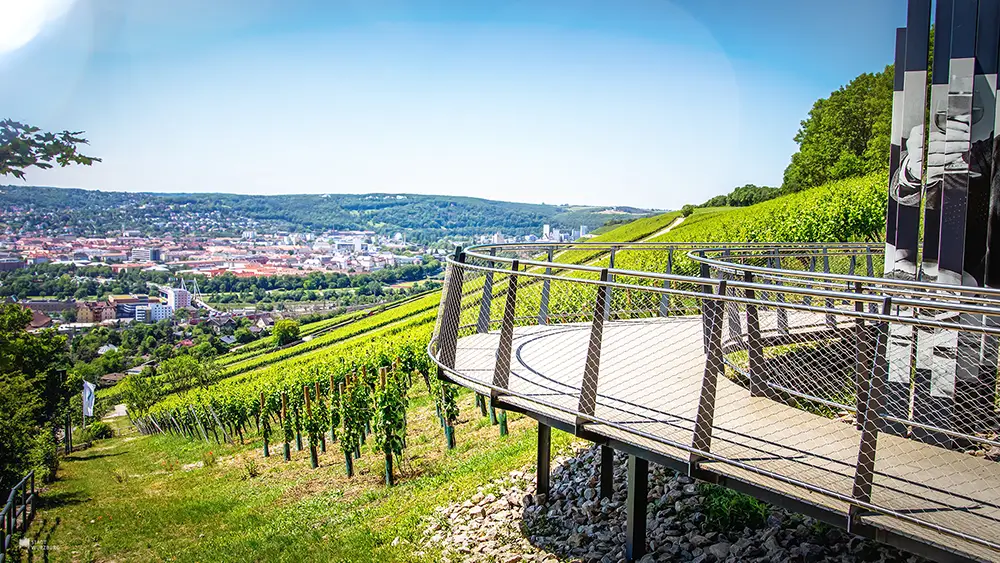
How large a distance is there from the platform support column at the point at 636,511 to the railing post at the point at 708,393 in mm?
1518

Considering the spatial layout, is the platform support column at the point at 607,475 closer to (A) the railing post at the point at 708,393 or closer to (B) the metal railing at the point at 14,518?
(A) the railing post at the point at 708,393

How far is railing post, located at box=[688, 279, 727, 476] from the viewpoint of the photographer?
173 inches

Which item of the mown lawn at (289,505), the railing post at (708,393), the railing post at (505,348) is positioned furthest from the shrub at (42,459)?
the railing post at (708,393)

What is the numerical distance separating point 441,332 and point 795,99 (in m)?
73.3

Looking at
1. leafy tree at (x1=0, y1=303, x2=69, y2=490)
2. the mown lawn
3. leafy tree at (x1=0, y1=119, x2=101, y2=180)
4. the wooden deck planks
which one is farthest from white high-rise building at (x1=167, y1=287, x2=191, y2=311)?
the wooden deck planks

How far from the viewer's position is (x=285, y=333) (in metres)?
100

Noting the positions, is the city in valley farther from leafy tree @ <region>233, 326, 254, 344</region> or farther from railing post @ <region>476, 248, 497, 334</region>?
railing post @ <region>476, 248, 497, 334</region>

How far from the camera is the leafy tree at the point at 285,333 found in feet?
326

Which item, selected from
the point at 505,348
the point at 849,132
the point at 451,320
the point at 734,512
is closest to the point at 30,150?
the point at 451,320

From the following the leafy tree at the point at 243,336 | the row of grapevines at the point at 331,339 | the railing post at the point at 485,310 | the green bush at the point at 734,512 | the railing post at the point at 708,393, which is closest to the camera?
the railing post at the point at 708,393

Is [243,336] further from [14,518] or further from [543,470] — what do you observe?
[543,470]

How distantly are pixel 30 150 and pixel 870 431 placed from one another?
33.0 feet

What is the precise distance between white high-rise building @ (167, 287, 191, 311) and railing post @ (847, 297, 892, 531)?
16148 centimetres

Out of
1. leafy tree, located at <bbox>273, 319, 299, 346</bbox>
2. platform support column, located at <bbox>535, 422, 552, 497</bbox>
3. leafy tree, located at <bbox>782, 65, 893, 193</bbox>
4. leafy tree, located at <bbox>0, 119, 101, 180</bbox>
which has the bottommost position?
leafy tree, located at <bbox>273, 319, 299, 346</bbox>
